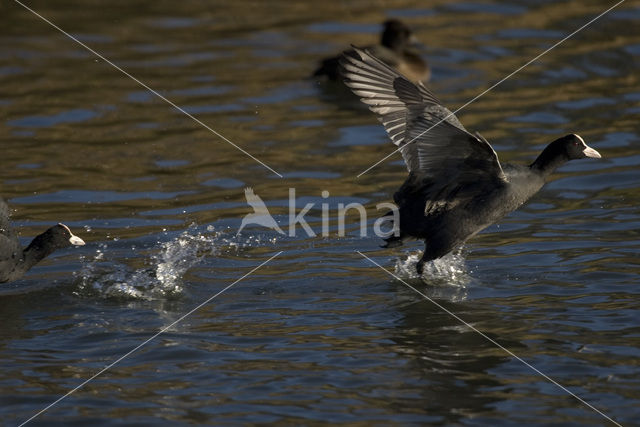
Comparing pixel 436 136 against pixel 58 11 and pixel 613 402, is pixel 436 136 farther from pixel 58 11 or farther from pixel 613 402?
pixel 58 11

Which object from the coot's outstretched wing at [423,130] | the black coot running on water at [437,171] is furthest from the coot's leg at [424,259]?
the coot's outstretched wing at [423,130]

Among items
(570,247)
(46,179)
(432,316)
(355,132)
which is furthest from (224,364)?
(355,132)

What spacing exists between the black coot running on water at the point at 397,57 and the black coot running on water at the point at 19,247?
212 inches

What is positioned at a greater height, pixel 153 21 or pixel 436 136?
pixel 153 21

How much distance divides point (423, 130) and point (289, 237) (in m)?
2.22

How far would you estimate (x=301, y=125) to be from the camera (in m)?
11.1

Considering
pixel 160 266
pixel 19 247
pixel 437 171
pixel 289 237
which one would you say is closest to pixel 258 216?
pixel 289 237

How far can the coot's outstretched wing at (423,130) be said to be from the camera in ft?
20.4

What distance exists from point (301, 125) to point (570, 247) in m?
4.09

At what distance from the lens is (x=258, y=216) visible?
343 inches

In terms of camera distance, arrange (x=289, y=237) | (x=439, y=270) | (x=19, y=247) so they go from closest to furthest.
A: (x=19, y=247) < (x=439, y=270) < (x=289, y=237)

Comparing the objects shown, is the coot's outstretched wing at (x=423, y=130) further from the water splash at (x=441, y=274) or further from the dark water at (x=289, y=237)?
the dark water at (x=289, y=237)

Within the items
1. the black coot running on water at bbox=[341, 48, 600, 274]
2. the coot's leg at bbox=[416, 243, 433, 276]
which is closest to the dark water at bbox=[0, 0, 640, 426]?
the coot's leg at bbox=[416, 243, 433, 276]

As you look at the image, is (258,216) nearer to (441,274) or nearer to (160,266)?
(160,266)
